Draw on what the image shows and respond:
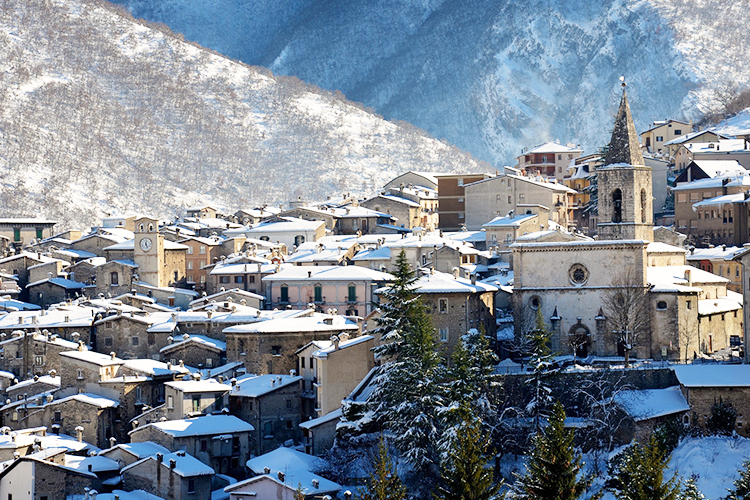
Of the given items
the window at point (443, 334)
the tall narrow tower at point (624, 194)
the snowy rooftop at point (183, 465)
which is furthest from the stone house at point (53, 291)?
the tall narrow tower at point (624, 194)

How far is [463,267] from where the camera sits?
75.2 m

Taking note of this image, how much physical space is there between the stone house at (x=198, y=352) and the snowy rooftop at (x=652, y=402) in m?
21.9

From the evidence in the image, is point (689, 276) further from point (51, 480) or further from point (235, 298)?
point (51, 480)

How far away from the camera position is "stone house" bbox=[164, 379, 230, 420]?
203ft

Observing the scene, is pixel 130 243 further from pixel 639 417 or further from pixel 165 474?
pixel 639 417

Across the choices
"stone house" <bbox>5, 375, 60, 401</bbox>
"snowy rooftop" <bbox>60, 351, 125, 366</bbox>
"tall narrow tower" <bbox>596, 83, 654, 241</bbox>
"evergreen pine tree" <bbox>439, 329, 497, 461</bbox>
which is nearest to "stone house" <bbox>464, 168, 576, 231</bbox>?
"tall narrow tower" <bbox>596, 83, 654, 241</bbox>

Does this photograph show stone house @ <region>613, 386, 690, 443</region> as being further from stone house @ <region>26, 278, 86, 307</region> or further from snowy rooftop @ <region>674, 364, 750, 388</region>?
stone house @ <region>26, 278, 86, 307</region>

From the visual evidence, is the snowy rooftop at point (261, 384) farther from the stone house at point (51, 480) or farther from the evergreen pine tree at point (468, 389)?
the evergreen pine tree at point (468, 389)

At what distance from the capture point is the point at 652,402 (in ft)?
174

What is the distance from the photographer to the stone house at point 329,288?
7506 cm

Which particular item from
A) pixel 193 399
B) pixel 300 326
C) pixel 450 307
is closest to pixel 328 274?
pixel 300 326

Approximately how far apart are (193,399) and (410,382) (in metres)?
12.5

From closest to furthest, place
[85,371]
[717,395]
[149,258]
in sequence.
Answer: [717,395] → [85,371] → [149,258]

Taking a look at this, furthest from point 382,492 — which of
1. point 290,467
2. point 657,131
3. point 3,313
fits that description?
point 657,131
